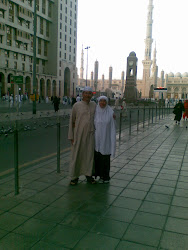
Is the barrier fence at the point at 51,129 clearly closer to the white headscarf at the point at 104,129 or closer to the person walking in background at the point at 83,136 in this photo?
the person walking in background at the point at 83,136

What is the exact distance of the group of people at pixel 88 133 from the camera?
181 inches

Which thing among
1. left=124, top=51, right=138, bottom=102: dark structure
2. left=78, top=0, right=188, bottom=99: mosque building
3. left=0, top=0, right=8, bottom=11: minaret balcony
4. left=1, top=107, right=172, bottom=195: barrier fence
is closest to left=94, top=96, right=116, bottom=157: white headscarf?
left=1, top=107, right=172, bottom=195: barrier fence

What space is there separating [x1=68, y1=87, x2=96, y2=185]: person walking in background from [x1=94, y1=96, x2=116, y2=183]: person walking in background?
10 cm

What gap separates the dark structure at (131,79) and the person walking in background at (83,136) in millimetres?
41873

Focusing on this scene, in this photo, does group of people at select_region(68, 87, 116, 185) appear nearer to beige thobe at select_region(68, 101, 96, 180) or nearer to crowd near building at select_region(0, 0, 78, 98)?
beige thobe at select_region(68, 101, 96, 180)

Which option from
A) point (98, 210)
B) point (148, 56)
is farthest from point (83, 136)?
point (148, 56)

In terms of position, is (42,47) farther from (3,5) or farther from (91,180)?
(91,180)

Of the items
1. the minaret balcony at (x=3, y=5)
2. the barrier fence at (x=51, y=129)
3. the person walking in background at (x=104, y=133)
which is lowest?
the barrier fence at (x=51, y=129)

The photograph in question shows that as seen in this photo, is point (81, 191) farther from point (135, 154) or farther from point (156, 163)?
point (135, 154)

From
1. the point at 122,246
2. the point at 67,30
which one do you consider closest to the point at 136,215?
the point at 122,246

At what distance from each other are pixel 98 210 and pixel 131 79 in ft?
149

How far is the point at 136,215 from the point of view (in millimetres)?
3592

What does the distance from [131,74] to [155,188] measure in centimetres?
4583

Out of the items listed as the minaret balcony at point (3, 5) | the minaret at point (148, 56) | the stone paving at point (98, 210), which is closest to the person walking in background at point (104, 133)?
the stone paving at point (98, 210)
